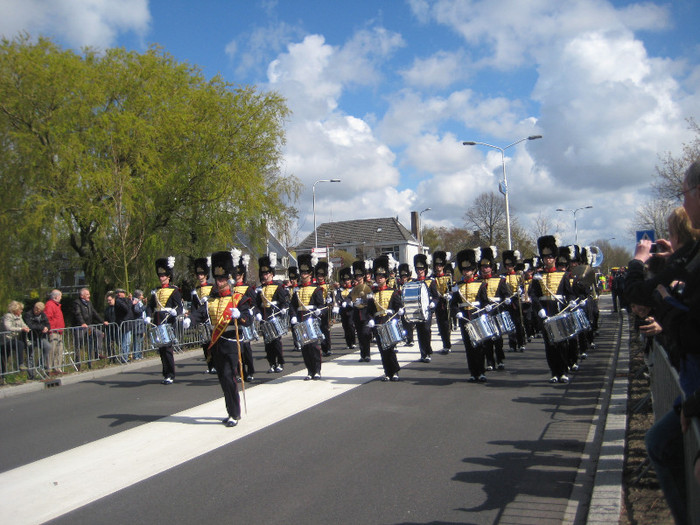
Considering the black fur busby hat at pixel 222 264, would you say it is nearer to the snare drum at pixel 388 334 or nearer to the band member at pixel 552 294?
the snare drum at pixel 388 334

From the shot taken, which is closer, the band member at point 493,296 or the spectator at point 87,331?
the band member at point 493,296

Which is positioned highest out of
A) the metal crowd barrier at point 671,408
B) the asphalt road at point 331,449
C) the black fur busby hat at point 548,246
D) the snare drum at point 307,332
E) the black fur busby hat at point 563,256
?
the black fur busby hat at point 548,246

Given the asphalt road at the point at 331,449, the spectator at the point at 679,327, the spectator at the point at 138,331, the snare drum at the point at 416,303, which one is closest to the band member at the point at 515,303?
the snare drum at the point at 416,303

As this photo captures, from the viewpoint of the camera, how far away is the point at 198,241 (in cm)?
2467

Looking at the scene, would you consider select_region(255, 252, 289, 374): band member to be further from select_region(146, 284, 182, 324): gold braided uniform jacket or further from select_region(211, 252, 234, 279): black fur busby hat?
select_region(211, 252, 234, 279): black fur busby hat

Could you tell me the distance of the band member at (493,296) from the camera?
1239 cm

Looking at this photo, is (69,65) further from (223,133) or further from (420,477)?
(420,477)

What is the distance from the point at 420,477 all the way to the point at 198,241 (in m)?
20.0

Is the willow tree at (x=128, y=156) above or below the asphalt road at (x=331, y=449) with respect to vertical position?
above

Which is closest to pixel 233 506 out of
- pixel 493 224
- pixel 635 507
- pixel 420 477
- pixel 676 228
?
pixel 420 477

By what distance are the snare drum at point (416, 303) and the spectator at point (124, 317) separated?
6.97 m

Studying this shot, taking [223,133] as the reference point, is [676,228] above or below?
below

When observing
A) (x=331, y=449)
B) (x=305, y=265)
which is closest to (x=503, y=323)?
(x=305, y=265)

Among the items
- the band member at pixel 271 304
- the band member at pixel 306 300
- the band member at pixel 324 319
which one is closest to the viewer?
the band member at pixel 271 304
